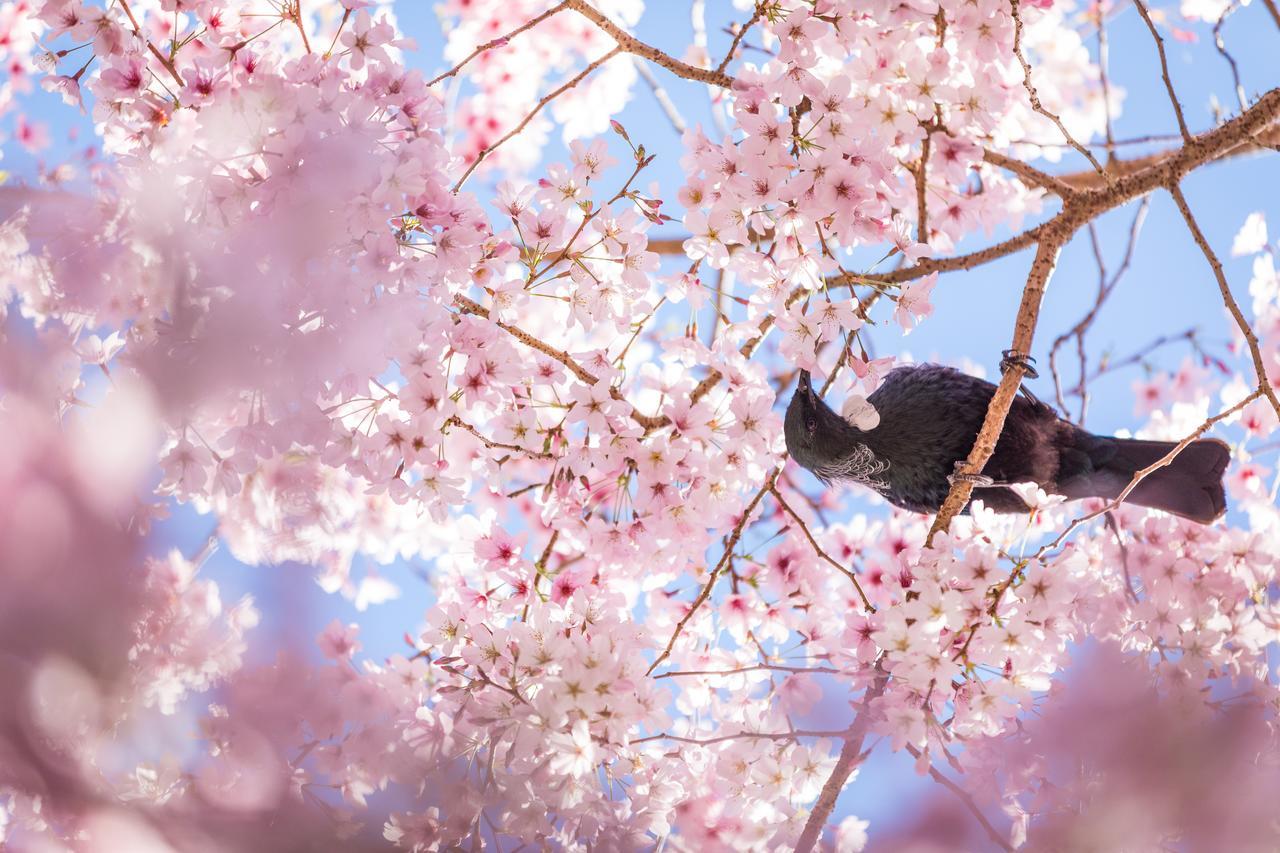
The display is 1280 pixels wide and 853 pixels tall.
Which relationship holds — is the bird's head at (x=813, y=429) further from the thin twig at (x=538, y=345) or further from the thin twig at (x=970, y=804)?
the thin twig at (x=970, y=804)

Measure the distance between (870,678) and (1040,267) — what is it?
0.94 meters

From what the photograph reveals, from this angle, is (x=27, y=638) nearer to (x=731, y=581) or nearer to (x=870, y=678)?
(x=870, y=678)

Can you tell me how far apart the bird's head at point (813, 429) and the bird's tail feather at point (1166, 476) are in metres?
0.64

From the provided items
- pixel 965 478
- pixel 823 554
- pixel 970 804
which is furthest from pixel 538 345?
pixel 970 804

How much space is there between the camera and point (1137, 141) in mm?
2311

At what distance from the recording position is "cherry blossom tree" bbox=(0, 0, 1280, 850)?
0.87 metres

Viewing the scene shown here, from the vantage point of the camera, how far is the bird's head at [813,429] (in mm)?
2248

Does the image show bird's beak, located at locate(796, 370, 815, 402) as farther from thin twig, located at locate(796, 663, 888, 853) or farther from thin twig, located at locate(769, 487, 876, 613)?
thin twig, located at locate(796, 663, 888, 853)

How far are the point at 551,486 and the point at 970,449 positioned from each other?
103cm

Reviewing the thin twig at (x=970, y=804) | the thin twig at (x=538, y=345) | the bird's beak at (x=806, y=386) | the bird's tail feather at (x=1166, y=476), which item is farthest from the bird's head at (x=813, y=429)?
the thin twig at (x=970, y=804)

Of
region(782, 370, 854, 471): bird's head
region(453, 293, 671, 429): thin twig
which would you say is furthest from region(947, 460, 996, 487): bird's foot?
region(453, 293, 671, 429): thin twig

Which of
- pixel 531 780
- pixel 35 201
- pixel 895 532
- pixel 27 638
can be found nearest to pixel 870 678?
pixel 531 780

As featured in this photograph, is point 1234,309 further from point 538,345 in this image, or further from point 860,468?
point 538,345

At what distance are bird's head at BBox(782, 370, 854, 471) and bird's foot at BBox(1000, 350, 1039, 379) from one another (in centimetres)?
44
